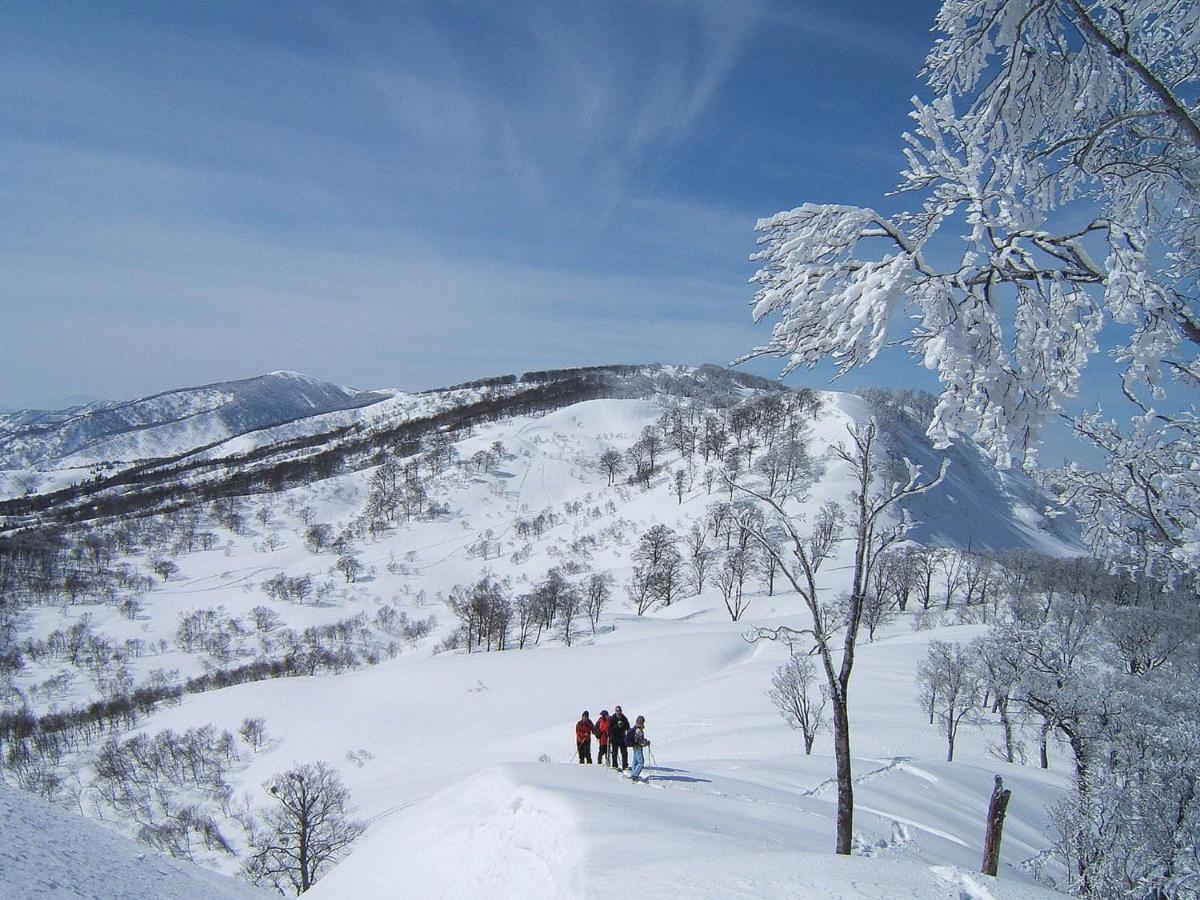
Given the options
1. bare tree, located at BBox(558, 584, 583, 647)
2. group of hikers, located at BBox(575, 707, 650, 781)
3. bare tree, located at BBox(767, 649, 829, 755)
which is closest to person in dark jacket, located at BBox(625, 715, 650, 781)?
group of hikers, located at BBox(575, 707, 650, 781)

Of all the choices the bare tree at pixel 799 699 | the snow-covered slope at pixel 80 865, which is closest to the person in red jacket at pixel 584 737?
the snow-covered slope at pixel 80 865

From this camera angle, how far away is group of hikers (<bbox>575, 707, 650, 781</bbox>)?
1280 centimetres

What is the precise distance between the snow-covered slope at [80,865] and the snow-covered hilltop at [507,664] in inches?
12.5

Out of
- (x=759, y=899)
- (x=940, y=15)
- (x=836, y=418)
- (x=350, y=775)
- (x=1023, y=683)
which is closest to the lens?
(x=940, y=15)

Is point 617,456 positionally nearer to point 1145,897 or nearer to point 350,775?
point 350,775

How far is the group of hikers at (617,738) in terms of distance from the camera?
12797 mm

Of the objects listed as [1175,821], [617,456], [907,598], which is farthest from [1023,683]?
[617,456]

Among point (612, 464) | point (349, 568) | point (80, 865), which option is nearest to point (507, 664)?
point (80, 865)

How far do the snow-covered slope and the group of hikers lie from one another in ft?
25.3

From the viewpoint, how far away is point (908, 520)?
9289 millimetres

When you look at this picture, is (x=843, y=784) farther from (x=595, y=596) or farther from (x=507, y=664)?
(x=595, y=596)

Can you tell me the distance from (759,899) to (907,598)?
7489 cm

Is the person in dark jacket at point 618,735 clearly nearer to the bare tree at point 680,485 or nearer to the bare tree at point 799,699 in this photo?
the bare tree at point 799,699

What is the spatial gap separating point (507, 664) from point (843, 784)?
1885 inches
